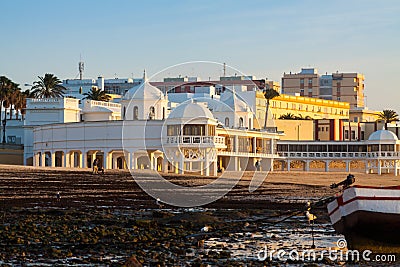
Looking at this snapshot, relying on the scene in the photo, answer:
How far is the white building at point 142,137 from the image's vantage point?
81.4m

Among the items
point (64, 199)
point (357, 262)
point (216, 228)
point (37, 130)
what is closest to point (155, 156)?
point (37, 130)

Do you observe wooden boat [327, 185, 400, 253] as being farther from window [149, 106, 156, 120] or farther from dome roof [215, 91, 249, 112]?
dome roof [215, 91, 249, 112]

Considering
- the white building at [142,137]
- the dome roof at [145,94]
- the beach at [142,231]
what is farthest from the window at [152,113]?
the beach at [142,231]

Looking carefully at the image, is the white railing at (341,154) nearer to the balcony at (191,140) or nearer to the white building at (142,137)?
the white building at (142,137)

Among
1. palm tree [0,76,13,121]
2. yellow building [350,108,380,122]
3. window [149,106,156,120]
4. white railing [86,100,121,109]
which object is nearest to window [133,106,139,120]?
window [149,106,156,120]

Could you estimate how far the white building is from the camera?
8138 centimetres

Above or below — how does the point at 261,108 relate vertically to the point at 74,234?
above

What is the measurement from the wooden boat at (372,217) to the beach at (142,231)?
1.23 meters

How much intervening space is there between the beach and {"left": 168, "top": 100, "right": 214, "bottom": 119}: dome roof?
136ft

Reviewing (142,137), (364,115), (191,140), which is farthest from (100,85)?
(191,140)

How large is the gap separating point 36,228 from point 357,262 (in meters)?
9.22

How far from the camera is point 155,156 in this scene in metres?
87.9

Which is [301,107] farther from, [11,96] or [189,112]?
[189,112]

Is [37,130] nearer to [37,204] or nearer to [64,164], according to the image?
[64,164]
